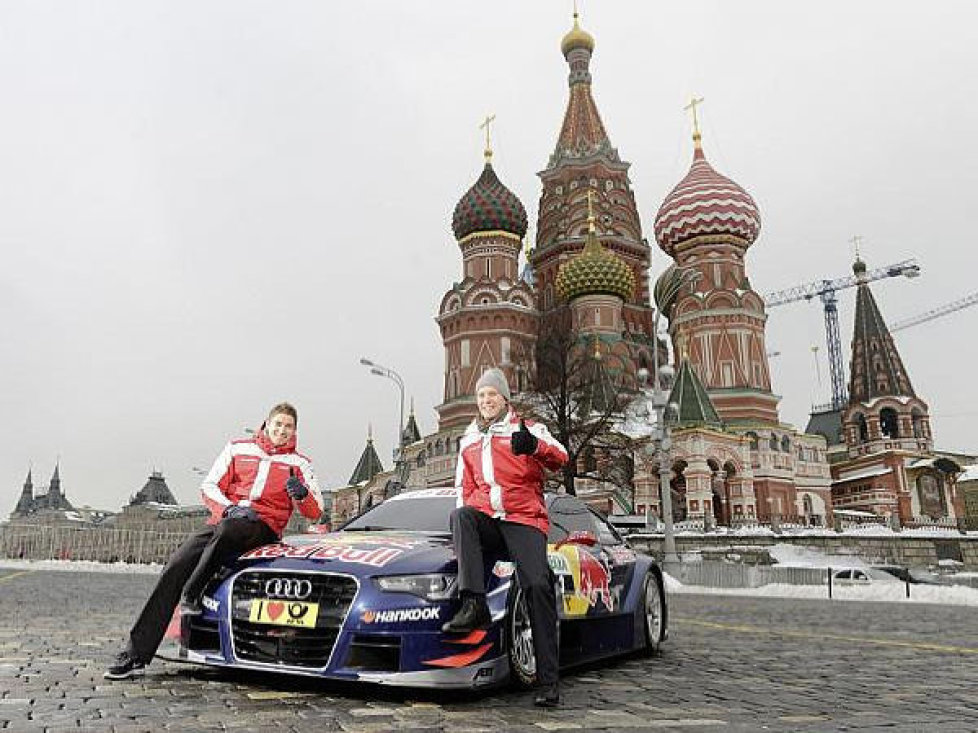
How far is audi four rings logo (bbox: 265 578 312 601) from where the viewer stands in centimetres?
449

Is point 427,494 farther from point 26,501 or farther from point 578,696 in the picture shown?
point 26,501

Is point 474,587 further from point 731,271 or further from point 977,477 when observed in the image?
point 977,477

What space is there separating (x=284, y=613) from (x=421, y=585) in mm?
784

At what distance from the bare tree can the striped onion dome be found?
15.5 m

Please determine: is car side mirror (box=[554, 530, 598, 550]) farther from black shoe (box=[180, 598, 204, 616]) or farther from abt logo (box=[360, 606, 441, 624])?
black shoe (box=[180, 598, 204, 616])

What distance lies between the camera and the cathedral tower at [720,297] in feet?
163

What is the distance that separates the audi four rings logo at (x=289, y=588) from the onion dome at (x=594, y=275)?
4925 cm

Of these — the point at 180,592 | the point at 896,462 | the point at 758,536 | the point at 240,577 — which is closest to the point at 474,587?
the point at 240,577

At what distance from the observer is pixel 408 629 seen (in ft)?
14.2

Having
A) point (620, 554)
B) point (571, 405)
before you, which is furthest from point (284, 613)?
point (571, 405)

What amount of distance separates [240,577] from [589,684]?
2320mm

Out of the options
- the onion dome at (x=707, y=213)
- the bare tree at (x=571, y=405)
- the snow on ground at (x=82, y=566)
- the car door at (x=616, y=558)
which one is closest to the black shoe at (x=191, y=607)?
the car door at (x=616, y=558)

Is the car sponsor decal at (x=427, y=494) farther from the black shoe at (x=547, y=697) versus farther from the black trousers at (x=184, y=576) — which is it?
the black shoe at (x=547, y=697)

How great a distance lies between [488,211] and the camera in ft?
184
